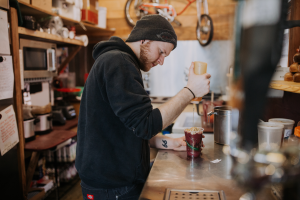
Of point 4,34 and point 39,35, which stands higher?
point 39,35

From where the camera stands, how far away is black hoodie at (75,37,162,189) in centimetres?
104

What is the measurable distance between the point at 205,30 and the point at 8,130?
10.6 feet

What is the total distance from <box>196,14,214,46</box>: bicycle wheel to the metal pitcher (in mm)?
2672

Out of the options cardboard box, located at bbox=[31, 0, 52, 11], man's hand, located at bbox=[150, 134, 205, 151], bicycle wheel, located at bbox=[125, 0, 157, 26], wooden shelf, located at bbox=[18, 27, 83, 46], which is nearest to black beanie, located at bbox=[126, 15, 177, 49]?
man's hand, located at bbox=[150, 134, 205, 151]

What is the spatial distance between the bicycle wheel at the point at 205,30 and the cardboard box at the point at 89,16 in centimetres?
170

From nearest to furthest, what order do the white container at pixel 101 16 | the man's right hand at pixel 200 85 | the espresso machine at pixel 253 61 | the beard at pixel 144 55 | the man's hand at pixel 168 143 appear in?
1. the espresso machine at pixel 253 61
2. the man's right hand at pixel 200 85
3. the beard at pixel 144 55
4. the man's hand at pixel 168 143
5. the white container at pixel 101 16

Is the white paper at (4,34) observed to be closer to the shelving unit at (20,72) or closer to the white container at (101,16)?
the shelving unit at (20,72)

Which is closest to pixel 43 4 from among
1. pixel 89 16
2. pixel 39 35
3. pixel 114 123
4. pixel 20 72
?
pixel 39 35

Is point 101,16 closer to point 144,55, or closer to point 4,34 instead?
point 4,34

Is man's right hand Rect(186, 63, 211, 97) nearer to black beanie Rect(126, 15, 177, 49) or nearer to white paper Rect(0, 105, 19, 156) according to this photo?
black beanie Rect(126, 15, 177, 49)

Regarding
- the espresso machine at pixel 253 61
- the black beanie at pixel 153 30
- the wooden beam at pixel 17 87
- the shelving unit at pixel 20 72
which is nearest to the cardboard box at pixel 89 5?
the shelving unit at pixel 20 72

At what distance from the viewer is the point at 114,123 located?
1143 mm

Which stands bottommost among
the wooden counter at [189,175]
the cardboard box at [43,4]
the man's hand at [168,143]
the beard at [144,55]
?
the wooden counter at [189,175]

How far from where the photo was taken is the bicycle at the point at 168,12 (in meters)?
3.93
